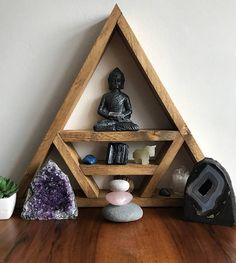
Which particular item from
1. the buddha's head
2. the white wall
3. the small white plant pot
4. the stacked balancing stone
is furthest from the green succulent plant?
the buddha's head

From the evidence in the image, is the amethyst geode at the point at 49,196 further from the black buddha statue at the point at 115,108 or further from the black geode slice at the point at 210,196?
the black geode slice at the point at 210,196

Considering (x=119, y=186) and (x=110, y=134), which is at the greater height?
(x=110, y=134)

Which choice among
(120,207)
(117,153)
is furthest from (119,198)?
(117,153)

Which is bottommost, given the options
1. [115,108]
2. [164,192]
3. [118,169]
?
[164,192]

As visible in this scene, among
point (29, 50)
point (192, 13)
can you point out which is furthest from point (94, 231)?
point (192, 13)

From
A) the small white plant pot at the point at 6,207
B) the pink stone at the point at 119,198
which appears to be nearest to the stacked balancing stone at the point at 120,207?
the pink stone at the point at 119,198

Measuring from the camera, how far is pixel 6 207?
703mm

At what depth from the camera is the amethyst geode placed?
70 cm

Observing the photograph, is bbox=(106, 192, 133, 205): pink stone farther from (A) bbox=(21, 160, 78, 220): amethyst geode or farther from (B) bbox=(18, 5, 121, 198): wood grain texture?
(B) bbox=(18, 5, 121, 198): wood grain texture

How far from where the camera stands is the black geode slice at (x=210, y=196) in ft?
2.16

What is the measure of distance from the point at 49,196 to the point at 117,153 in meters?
0.20

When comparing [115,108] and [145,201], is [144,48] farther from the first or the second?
[145,201]

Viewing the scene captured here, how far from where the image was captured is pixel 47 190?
27.8 inches

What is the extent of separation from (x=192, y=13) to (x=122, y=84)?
0.88ft
